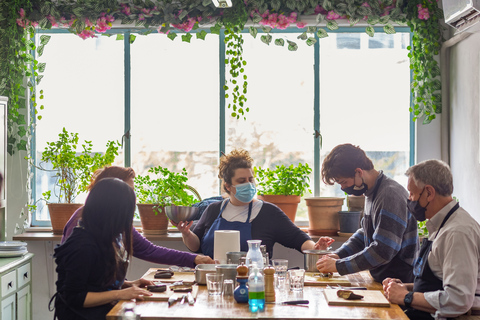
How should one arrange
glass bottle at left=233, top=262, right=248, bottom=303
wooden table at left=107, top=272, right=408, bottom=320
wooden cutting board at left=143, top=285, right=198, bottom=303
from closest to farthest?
1. wooden table at left=107, top=272, right=408, bottom=320
2. glass bottle at left=233, top=262, right=248, bottom=303
3. wooden cutting board at left=143, top=285, right=198, bottom=303

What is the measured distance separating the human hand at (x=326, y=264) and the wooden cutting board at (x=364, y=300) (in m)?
0.38

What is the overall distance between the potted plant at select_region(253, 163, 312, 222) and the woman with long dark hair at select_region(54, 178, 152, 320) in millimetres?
1968

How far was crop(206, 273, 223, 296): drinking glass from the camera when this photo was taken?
9.38 ft

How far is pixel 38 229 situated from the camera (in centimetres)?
504

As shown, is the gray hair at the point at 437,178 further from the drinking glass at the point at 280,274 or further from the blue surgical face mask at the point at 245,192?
the blue surgical face mask at the point at 245,192

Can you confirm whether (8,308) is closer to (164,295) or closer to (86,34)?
(164,295)

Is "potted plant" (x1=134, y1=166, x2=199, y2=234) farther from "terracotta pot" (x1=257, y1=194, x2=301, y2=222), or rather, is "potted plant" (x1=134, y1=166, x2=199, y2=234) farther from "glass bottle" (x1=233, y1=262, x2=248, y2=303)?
"glass bottle" (x1=233, y1=262, x2=248, y2=303)

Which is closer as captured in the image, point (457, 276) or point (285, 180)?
point (457, 276)

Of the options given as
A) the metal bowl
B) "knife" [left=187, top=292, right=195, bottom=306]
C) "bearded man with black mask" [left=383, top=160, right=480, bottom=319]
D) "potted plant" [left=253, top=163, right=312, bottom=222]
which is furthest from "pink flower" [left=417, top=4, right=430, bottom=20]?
"knife" [left=187, top=292, right=195, bottom=306]

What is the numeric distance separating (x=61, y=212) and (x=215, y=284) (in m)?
2.35

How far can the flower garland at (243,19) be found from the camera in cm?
478

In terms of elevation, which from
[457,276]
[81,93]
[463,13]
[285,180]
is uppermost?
[463,13]

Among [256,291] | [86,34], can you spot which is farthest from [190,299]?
[86,34]

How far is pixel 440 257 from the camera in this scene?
2.76m
